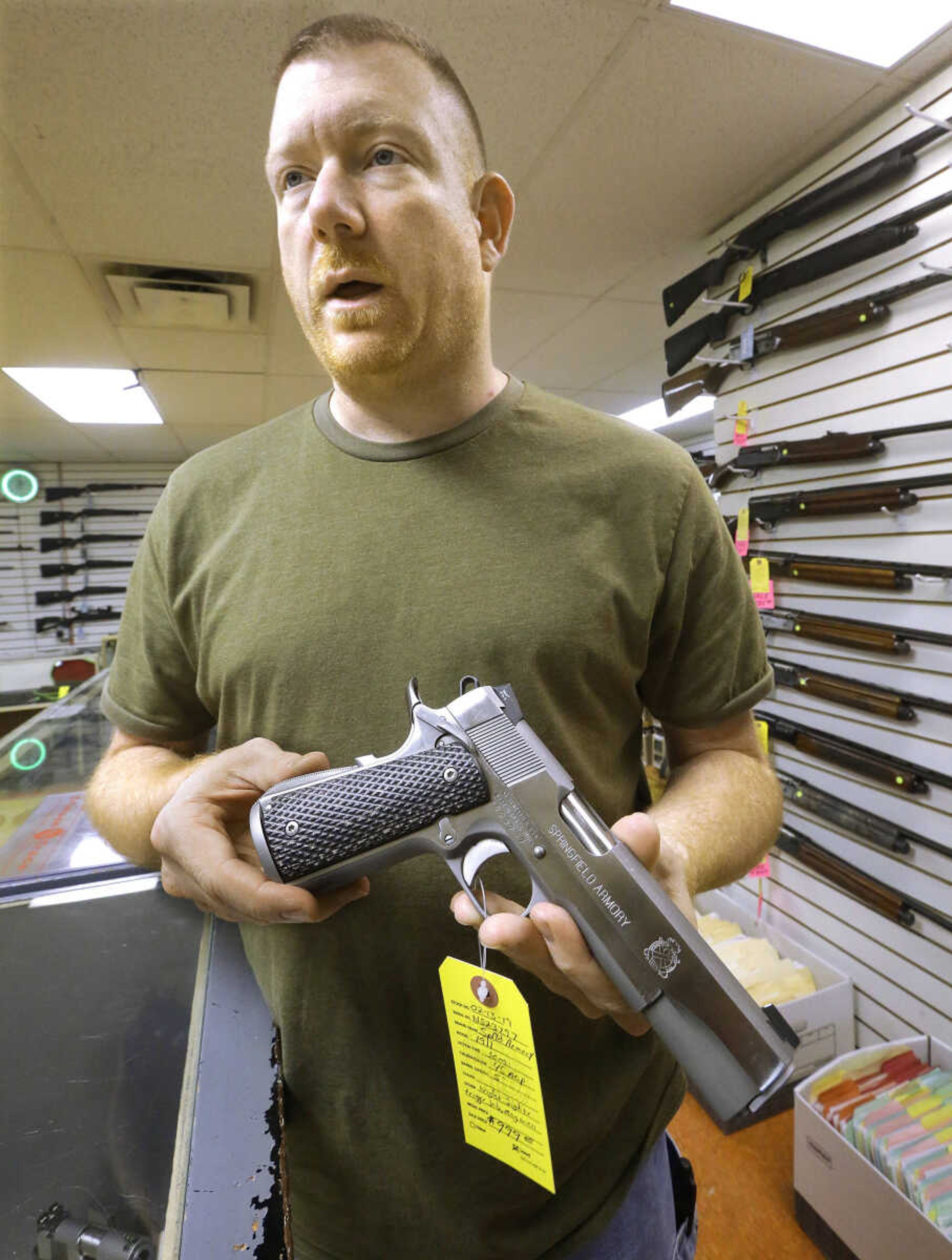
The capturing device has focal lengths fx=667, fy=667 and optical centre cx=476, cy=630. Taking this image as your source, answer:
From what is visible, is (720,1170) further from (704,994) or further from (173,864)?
(173,864)

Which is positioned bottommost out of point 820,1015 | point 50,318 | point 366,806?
point 820,1015

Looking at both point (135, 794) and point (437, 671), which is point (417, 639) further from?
point (135, 794)

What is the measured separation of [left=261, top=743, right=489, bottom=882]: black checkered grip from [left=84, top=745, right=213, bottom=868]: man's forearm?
0.96 feet

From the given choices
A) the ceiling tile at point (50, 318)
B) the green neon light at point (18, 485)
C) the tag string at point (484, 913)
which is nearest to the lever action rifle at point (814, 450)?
the tag string at point (484, 913)

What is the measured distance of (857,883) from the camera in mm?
2494

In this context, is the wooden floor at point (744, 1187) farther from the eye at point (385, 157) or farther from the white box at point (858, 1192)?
the eye at point (385, 157)

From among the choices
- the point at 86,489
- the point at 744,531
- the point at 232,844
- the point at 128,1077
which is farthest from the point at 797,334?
the point at 86,489

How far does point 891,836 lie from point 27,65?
353 centimetres

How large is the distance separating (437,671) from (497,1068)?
20.5 inches

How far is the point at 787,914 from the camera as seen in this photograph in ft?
9.68

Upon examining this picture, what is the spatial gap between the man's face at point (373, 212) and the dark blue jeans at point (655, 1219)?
4.56ft

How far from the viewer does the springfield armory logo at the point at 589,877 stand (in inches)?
30.7

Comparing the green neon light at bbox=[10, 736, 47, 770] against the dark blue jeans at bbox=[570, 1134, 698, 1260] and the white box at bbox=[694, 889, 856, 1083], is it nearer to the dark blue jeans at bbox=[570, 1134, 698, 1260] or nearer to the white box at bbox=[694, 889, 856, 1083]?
the dark blue jeans at bbox=[570, 1134, 698, 1260]

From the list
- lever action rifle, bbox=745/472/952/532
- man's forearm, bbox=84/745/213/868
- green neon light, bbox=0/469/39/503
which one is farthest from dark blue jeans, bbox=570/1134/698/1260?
green neon light, bbox=0/469/39/503
